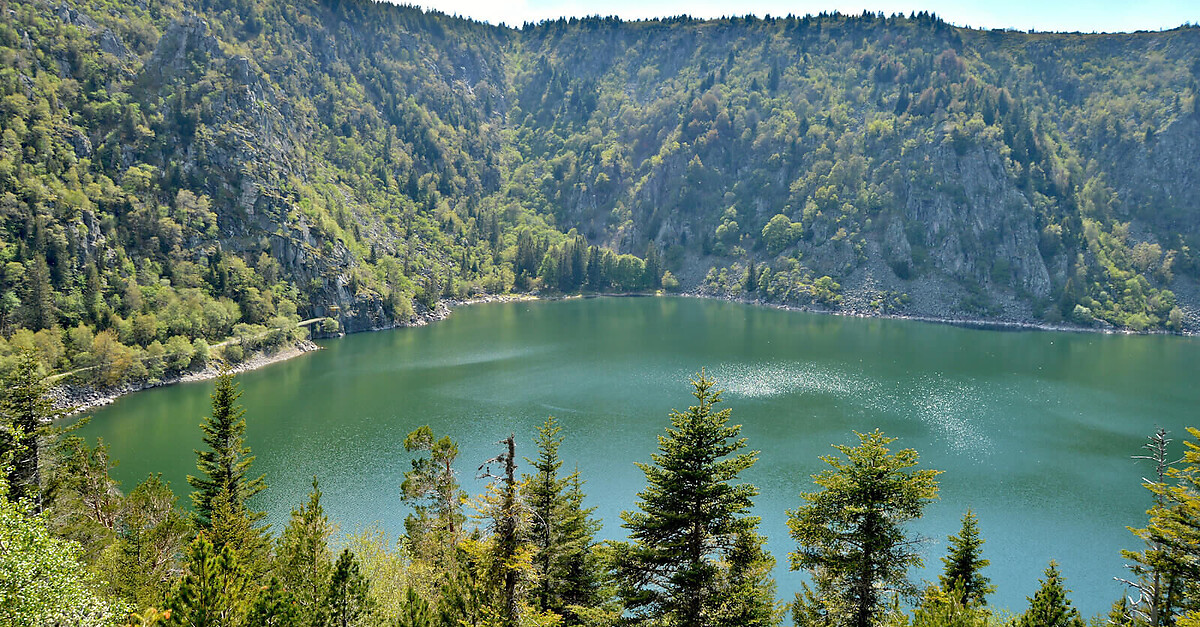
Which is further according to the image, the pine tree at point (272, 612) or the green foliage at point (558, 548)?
the green foliage at point (558, 548)

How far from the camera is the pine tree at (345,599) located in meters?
21.3

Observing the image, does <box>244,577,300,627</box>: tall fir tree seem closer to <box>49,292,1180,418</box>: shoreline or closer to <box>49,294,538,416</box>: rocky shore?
<box>49,292,1180,418</box>: shoreline

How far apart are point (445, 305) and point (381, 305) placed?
1157 inches

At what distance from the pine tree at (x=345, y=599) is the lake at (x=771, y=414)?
2343 centimetres

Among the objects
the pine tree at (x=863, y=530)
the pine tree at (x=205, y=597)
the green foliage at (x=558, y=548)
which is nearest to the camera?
the pine tree at (x=205, y=597)

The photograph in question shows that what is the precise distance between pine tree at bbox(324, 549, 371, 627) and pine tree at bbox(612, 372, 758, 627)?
911 cm

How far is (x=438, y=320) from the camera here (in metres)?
139

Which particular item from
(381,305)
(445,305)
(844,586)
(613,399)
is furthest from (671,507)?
(445,305)

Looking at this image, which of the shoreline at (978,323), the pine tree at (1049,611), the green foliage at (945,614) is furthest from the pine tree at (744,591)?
the shoreline at (978,323)

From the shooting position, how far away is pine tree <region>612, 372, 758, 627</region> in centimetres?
1773

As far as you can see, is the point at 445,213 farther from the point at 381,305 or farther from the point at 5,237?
the point at 5,237

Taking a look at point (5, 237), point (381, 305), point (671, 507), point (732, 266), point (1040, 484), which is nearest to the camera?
point (671, 507)

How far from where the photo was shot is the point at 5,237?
78438mm

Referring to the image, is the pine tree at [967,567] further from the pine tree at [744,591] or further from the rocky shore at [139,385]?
the rocky shore at [139,385]
